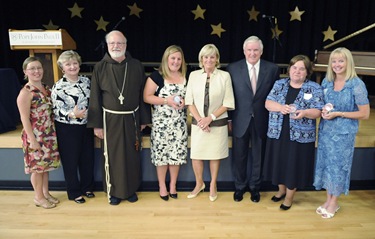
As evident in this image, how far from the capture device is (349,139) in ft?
8.68

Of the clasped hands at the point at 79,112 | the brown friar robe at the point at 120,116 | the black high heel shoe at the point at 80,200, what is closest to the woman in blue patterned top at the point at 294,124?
the brown friar robe at the point at 120,116

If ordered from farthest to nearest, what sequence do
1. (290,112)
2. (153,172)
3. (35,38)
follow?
(153,172) → (35,38) → (290,112)

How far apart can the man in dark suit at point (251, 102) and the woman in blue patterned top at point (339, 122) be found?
483 millimetres

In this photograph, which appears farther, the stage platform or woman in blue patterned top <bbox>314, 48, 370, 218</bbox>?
the stage platform

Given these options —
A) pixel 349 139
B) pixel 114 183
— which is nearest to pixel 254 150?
pixel 349 139

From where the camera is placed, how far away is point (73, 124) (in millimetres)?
2871

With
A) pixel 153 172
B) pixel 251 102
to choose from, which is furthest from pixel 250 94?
pixel 153 172

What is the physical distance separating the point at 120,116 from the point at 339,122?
1835 mm

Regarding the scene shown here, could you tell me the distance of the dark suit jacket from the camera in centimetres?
284

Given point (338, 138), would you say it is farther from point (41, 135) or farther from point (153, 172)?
point (41, 135)

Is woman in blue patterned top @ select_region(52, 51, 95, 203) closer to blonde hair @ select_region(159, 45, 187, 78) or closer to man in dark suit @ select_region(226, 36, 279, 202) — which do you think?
blonde hair @ select_region(159, 45, 187, 78)

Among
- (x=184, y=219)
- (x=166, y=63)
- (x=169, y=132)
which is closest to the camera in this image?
(x=184, y=219)

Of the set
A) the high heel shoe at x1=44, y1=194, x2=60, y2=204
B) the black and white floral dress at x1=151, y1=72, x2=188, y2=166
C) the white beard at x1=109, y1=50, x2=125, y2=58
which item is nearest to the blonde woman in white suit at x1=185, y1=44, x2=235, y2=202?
the black and white floral dress at x1=151, y1=72, x2=188, y2=166

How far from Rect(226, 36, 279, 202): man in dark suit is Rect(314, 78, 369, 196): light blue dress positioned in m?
0.48
